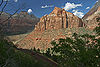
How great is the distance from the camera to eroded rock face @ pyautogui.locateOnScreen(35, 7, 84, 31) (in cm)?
8986

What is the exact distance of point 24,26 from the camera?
162 metres

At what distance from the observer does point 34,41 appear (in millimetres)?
66188

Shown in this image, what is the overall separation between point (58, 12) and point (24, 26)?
8505 centimetres

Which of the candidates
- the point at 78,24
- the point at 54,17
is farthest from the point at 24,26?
the point at 78,24

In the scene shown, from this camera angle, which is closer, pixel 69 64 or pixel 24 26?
pixel 69 64

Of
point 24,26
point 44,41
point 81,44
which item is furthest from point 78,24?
point 24,26

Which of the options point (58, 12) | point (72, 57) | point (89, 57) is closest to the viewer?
point (89, 57)

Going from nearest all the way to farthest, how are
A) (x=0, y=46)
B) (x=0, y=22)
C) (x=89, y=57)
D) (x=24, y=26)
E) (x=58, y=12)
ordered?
(x=0, y=22) < (x=89, y=57) < (x=0, y=46) < (x=58, y=12) < (x=24, y=26)

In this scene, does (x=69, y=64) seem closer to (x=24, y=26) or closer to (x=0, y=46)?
(x=0, y=46)

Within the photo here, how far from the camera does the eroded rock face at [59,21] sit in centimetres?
8986

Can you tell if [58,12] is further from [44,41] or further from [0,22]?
[0,22]

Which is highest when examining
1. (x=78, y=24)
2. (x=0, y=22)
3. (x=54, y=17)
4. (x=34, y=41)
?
(x=54, y=17)

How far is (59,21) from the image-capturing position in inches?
3644

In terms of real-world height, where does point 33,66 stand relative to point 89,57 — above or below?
below
